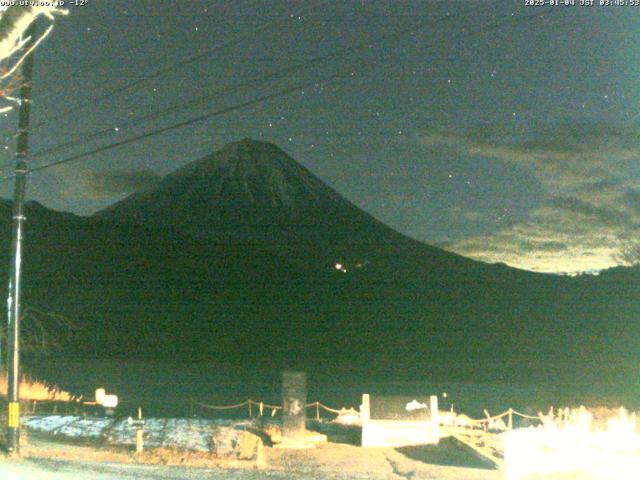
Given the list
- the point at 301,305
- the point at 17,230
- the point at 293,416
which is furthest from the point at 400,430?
the point at 301,305

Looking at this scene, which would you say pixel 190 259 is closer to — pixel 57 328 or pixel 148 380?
pixel 57 328

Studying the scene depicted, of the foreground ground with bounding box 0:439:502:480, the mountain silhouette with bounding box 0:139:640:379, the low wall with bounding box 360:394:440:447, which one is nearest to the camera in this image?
the foreground ground with bounding box 0:439:502:480

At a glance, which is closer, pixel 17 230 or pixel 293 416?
pixel 17 230

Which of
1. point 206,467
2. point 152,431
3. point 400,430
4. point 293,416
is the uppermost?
point 206,467

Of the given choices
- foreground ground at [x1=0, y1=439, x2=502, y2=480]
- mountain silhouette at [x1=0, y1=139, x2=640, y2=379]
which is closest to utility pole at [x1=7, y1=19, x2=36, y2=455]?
foreground ground at [x1=0, y1=439, x2=502, y2=480]

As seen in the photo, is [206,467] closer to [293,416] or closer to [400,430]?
[293,416]

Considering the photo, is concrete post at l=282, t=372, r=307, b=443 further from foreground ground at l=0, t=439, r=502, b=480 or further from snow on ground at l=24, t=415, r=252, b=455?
foreground ground at l=0, t=439, r=502, b=480

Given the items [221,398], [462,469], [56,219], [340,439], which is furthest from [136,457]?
[56,219]
